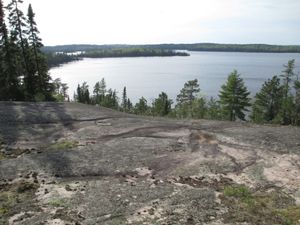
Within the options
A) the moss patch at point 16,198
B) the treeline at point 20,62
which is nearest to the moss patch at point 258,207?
the moss patch at point 16,198

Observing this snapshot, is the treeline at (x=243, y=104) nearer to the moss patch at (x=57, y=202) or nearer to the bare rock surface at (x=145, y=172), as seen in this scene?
the bare rock surface at (x=145, y=172)

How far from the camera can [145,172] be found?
15555 millimetres

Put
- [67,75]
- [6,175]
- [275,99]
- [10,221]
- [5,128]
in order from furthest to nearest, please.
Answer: [67,75], [275,99], [5,128], [6,175], [10,221]

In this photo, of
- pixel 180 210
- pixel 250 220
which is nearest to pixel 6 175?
pixel 180 210

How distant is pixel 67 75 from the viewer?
153m

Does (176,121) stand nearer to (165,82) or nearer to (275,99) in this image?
(275,99)

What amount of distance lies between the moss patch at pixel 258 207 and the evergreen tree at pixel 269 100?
148 ft

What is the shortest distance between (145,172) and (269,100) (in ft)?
154

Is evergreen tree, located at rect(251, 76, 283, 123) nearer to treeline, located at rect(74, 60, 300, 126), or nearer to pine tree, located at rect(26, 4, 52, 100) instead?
treeline, located at rect(74, 60, 300, 126)

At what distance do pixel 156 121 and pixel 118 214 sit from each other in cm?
1376

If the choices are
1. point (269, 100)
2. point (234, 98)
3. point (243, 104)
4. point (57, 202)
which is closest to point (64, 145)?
point (57, 202)

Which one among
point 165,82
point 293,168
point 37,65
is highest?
point 37,65

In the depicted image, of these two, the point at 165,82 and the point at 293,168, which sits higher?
the point at 293,168

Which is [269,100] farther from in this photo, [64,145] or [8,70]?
[64,145]
